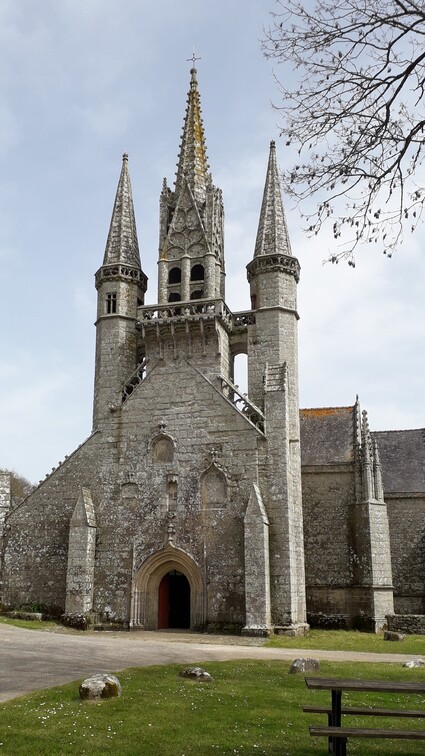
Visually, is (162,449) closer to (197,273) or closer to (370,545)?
(197,273)

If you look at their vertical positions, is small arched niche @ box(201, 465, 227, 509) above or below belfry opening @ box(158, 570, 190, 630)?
above

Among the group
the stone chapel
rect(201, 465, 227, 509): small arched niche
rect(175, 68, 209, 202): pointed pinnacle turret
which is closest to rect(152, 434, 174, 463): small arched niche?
the stone chapel

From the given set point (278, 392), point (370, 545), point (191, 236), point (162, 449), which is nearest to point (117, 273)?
point (191, 236)

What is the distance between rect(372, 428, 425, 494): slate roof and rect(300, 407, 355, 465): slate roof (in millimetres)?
3611

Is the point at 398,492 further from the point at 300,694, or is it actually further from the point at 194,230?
the point at 300,694

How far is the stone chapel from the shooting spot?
23062 millimetres

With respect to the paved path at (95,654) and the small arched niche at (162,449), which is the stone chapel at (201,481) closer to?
the small arched niche at (162,449)

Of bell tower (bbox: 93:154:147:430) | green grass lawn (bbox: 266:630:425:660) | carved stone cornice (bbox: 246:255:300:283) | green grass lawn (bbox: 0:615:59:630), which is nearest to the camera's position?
green grass lawn (bbox: 266:630:425:660)

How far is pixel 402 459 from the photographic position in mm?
32938

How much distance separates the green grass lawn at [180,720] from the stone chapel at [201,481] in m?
10.9

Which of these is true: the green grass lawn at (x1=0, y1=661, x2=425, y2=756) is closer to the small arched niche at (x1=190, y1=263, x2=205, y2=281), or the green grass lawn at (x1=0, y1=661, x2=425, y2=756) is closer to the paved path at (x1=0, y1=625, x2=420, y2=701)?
the paved path at (x1=0, y1=625, x2=420, y2=701)

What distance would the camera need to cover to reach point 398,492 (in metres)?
31.4

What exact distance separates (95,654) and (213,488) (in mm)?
9597

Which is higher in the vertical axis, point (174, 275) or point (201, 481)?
point (174, 275)
